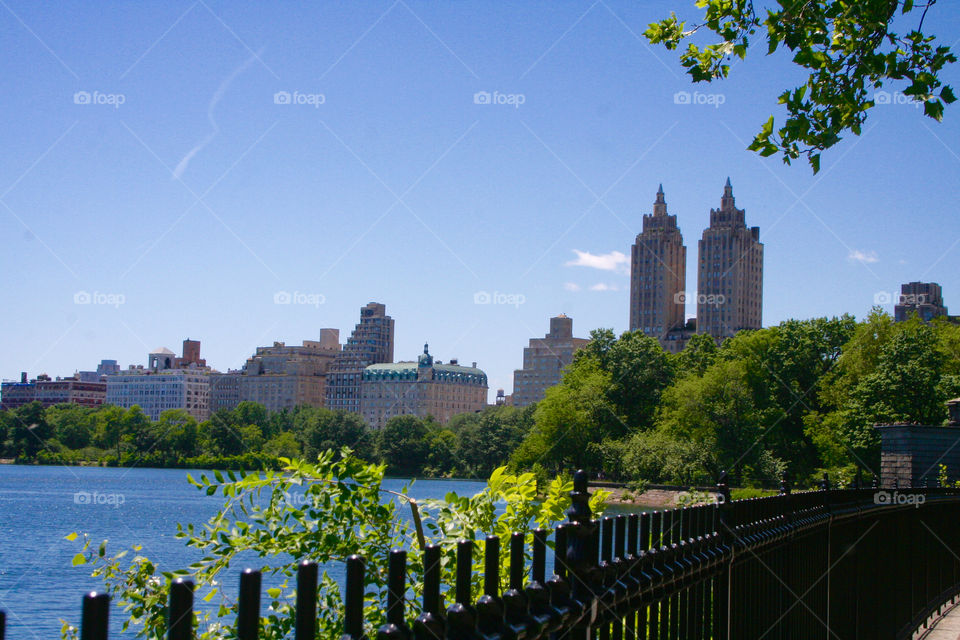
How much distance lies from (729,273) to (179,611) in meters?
166

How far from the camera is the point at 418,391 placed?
187m

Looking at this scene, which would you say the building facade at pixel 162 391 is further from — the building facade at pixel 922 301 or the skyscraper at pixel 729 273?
the building facade at pixel 922 301

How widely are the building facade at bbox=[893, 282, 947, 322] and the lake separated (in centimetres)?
10474

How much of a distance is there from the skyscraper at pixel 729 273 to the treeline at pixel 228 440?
2241 inches

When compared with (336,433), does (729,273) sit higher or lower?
higher

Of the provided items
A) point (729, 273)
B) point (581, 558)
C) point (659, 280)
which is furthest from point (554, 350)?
point (581, 558)

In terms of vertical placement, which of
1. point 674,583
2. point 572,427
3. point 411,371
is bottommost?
point 572,427

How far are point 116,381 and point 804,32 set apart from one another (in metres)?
205

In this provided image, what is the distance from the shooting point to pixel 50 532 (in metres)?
40.3

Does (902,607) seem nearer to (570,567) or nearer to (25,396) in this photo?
(570,567)

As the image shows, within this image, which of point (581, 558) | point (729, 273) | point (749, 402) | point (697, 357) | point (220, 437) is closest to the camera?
point (581, 558)

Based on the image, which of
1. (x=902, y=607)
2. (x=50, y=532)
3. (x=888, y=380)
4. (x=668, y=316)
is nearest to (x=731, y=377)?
(x=888, y=380)

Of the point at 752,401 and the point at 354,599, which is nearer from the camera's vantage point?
the point at 354,599

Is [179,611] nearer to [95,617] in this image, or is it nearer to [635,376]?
[95,617]
